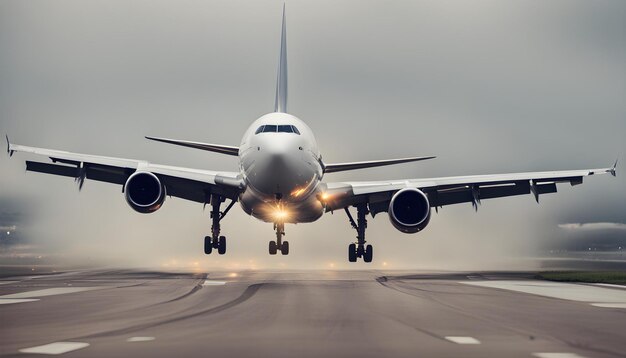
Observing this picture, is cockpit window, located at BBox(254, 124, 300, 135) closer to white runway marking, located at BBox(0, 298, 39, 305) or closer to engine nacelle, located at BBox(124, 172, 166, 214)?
engine nacelle, located at BBox(124, 172, 166, 214)

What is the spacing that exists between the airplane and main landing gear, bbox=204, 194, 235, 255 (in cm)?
5

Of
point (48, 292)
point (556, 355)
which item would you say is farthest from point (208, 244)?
point (556, 355)

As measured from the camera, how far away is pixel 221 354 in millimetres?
9242

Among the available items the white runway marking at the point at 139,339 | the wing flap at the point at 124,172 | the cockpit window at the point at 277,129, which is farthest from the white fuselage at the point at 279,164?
the white runway marking at the point at 139,339

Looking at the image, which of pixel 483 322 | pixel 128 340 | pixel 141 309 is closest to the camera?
pixel 128 340

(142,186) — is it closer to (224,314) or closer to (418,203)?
(418,203)

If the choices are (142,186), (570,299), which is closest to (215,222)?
(142,186)

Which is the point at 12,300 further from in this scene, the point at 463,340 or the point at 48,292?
the point at 463,340

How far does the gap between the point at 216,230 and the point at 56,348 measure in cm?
2931

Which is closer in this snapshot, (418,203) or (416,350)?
(416,350)

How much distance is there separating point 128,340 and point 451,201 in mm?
31459

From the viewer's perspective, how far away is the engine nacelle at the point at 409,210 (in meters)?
34.1

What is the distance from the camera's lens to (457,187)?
37.0 m

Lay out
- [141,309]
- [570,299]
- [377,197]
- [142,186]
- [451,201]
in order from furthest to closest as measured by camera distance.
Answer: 1. [451,201]
2. [377,197]
3. [142,186]
4. [570,299]
5. [141,309]
